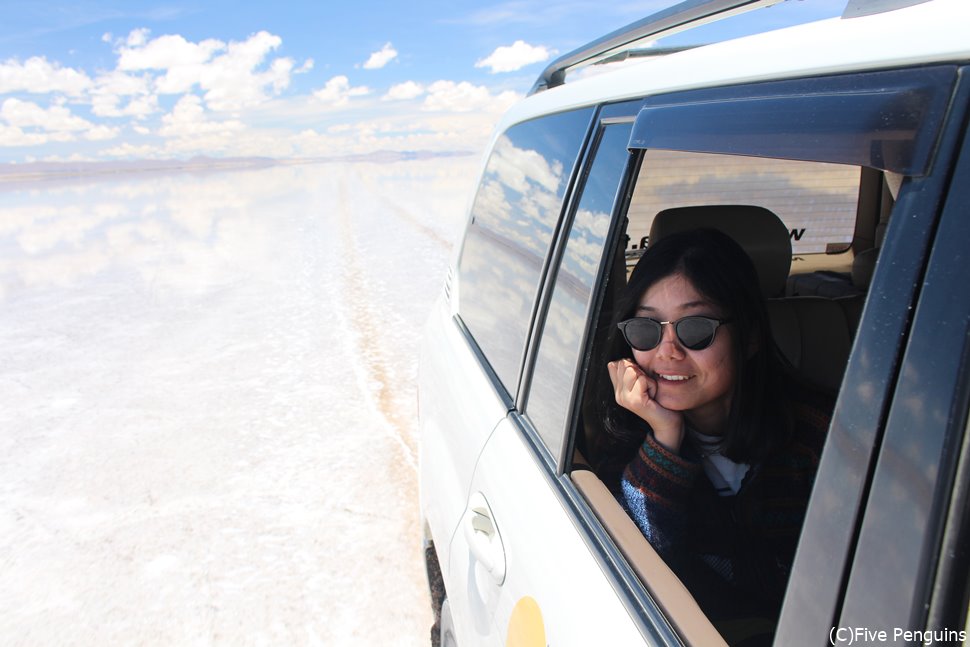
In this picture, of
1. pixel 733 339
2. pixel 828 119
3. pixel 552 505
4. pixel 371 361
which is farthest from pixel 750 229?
pixel 371 361

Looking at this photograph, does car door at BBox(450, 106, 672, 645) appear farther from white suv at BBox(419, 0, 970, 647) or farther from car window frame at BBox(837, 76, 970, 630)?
car window frame at BBox(837, 76, 970, 630)

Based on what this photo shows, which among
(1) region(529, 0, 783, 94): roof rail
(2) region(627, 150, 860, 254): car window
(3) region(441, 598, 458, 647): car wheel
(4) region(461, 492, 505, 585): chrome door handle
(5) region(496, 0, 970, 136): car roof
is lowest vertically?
(3) region(441, 598, 458, 647): car wheel

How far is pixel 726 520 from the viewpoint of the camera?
4.61 feet

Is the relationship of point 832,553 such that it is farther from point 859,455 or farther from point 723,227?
point 723,227

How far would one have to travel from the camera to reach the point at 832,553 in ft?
2.29

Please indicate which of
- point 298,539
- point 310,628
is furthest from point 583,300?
point 298,539

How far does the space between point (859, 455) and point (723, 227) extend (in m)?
1.56

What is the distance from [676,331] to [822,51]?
2.33 ft

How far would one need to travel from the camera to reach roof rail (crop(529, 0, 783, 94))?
116 cm

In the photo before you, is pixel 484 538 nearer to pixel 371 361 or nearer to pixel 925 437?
pixel 925 437

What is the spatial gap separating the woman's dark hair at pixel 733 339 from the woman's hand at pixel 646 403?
4.1 inches

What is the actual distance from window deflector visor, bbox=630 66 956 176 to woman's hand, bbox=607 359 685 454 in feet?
1.74

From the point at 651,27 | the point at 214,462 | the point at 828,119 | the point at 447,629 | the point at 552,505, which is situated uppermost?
the point at 651,27

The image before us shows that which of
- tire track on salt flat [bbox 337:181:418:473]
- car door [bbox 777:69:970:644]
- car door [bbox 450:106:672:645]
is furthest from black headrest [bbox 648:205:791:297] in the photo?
tire track on salt flat [bbox 337:181:418:473]
